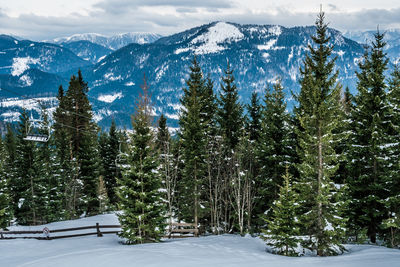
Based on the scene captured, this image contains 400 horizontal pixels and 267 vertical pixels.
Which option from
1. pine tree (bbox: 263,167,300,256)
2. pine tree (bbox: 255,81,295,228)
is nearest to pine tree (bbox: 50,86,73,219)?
pine tree (bbox: 255,81,295,228)

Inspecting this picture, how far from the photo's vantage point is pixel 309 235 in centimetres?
1911

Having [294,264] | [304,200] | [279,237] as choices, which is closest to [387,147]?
[304,200]

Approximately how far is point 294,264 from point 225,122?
1817cm

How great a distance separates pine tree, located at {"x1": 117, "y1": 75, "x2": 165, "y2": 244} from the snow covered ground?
2.64 m

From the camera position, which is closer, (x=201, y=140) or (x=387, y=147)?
(x=387, y=147)

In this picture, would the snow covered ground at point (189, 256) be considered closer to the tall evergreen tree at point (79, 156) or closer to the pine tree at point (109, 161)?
the tall evergreen tree at point (79, 156)

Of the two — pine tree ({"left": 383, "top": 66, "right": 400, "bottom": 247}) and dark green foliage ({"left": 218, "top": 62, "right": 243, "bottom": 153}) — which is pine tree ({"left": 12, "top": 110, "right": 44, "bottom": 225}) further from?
pine tree ({"left": 383, "top": 66, "right": 400, "bottom": 247})

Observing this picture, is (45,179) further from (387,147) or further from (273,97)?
(387,147)

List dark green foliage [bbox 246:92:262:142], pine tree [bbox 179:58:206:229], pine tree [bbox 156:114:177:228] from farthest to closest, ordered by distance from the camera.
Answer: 1. dark green foliage [bbox 246:92:262:142]
2. pine tree [bbox 179:58:206:229]
3. pine tree [bbox 156:114:177:228]

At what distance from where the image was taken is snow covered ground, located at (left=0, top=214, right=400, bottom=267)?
604 inches

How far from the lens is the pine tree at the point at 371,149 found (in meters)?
21.6

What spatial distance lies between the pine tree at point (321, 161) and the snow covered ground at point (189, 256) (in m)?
1.56

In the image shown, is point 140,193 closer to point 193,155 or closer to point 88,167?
point 193,155

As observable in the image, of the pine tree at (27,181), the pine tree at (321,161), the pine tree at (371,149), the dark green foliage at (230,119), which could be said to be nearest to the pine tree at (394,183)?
the pine tree at (371,149)
